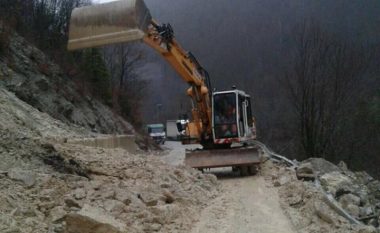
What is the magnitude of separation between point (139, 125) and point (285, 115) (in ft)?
47.9

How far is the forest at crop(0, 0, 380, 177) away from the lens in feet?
69.4

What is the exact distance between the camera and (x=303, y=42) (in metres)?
21.7

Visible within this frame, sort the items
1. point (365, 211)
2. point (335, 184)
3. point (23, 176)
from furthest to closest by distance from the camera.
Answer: point (335, 184), point (365, 211), point (23, 176)

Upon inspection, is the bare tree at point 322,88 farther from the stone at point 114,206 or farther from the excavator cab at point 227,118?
the stone at point 114,206

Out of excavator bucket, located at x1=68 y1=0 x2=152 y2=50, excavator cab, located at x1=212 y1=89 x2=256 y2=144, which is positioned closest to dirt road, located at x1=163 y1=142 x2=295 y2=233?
excavator cab, located at x1=212 y1=89 x2=256 y2=144

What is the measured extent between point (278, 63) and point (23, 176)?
76.5 feet

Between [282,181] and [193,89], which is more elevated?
[193,89]

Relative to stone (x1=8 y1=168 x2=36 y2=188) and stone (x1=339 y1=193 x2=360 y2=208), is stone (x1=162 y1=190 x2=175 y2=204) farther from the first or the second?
stone (x1=339 y1=193 x2=360 y2=208)

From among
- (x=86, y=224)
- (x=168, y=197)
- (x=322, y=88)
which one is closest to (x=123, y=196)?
(x=168, y=197)

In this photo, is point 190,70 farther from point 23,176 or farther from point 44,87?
point 44,87

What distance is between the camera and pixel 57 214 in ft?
18.7

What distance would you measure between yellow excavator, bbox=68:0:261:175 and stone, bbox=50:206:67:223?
4.49 m

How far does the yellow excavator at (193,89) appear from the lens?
31.1 feet

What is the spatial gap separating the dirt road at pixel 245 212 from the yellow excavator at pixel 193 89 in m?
1.57
